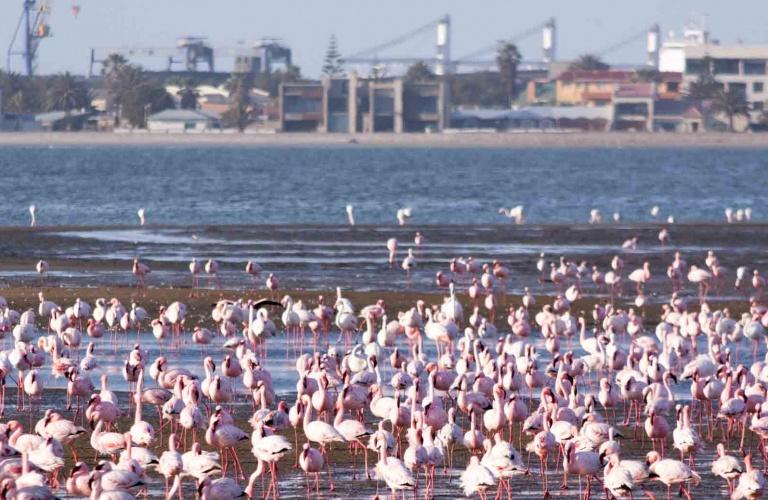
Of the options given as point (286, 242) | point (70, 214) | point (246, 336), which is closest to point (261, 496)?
point (246, 336)

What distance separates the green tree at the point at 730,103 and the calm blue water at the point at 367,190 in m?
49.3

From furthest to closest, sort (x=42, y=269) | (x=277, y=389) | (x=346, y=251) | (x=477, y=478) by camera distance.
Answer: (x=346, y=251) < (x=42, y=269) < (x=277, y=389) < (x=477, y=478)

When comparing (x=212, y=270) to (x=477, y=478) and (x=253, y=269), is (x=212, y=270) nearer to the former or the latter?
(x=253, y=269)

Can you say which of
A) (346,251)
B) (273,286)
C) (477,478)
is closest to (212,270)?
(273,286)

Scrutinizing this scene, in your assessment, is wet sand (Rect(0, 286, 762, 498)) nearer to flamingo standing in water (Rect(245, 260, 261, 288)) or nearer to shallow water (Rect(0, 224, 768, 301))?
flamingo standing in water (Rect(245, 260, 261, 288))

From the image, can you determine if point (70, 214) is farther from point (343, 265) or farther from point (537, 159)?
point (537, 159)

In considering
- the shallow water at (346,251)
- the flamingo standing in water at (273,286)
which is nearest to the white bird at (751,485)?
the flamingo standing in water at (273,286)

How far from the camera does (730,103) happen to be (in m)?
191

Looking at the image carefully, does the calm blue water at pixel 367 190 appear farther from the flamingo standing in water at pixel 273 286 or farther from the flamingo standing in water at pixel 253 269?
the flamingo standing in water at pixel 273 286

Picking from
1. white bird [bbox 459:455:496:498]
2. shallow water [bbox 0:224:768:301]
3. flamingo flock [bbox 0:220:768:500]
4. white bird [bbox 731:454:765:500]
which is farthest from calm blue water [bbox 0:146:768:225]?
white bird [bbox 731:454:765:500]

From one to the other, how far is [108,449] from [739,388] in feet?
22.3

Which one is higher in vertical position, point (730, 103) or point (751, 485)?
point (751, 485)

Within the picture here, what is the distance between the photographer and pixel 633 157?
158 m

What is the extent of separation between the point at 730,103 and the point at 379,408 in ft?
583
